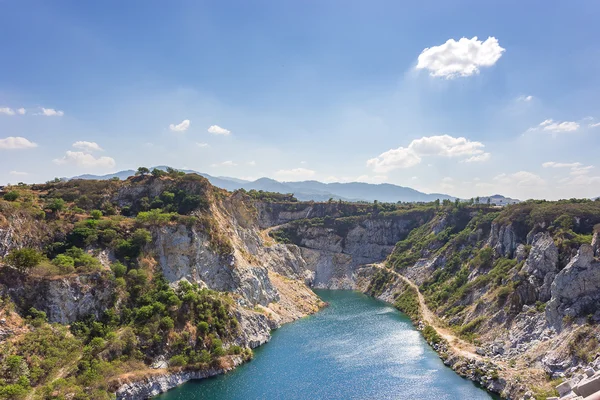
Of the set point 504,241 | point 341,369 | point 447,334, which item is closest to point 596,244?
point 504,241

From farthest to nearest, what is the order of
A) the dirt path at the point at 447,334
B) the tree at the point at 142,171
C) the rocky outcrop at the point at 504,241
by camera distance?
the tree at the point at 142,171 < the rocky outcrop at the point at 504,241 < the dirt path at the point at 447,334

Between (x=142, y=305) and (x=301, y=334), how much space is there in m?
31.8

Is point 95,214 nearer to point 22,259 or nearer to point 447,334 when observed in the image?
point 22,259

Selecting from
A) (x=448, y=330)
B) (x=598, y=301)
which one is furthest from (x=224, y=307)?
(x=598, y=301)

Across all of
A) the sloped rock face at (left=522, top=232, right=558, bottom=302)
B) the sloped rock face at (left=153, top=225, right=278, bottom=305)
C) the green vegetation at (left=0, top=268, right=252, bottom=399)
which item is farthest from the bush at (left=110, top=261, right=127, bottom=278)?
the sloped rock face at (left=522, top=232, right=558, bottom=302)

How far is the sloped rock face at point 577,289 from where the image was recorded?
176 ft

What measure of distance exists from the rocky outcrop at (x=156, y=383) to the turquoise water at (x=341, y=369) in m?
0.97

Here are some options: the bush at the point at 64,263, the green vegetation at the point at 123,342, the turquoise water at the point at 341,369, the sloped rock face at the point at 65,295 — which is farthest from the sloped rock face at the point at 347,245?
the bush at the point at 64,263

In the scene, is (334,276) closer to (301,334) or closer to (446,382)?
(301,334)

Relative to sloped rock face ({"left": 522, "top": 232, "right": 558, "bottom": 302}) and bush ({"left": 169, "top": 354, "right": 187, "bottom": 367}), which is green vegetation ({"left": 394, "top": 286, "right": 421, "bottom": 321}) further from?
bush ({"left": 169, "top": 354, "right": 187, "bottom": 367})

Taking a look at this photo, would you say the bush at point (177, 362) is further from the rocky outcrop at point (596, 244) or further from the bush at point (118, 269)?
the rocky outcrop at point (596, 244)

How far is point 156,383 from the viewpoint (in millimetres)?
51562

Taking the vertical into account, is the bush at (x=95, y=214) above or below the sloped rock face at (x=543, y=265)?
above

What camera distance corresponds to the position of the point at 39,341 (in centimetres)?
4694
